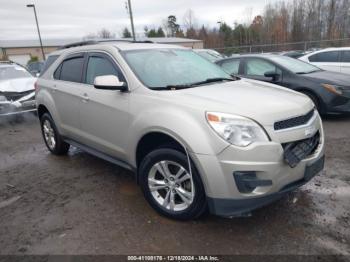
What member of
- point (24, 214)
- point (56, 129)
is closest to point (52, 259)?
point (24, 214)

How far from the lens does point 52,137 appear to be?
18.7ft

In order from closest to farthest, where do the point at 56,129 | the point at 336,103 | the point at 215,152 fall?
the point at 215,152
the point at 56,129
the point at 336,103

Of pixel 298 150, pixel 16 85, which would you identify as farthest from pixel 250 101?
pixel 16 85

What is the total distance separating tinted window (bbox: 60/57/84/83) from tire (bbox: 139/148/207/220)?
1957 millimetres

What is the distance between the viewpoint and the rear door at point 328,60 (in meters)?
10.2

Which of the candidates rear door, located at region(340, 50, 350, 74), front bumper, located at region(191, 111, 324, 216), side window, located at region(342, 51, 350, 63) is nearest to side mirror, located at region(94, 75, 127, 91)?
front bumper, located at region(191, 111, 324, 216)

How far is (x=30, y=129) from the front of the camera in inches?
328

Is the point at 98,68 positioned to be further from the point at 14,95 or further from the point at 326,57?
the point at 326,57

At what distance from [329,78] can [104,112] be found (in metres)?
5.22

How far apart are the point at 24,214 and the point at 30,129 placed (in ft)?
16.7

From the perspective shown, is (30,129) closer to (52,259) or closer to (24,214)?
(24,214)

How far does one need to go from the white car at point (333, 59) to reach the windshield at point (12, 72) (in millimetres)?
9402

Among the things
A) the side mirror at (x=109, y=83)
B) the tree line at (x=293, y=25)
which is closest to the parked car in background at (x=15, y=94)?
the side mirror at (x=109, y=83)

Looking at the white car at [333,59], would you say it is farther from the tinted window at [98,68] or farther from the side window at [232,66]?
the tinted window at [98,68]
